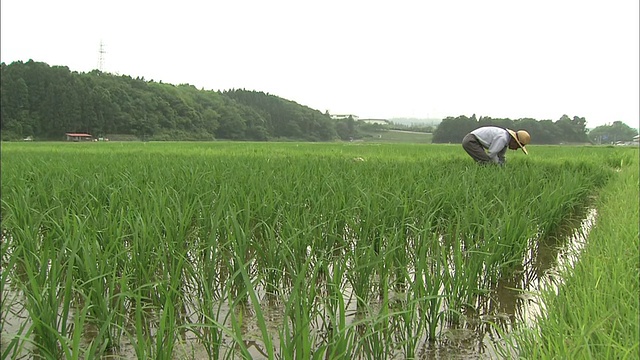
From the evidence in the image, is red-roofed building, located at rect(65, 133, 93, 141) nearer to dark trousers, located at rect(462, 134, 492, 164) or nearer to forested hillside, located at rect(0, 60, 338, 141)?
forested hillside, located at rect(0, 60, 338, 141)

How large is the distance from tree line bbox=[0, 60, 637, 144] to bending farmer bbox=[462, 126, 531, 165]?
26.1 metres

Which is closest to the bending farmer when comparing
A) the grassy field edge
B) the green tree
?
the grassy field edge

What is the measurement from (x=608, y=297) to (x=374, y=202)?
4.50 ft

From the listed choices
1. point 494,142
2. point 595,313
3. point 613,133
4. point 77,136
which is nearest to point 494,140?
point 494,142

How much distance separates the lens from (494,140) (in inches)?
223

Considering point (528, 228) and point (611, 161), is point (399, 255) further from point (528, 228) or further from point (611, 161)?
point (611, 161)

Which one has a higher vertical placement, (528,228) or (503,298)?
(528,228)

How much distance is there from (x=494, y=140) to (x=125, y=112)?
155ft

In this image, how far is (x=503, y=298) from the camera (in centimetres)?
183

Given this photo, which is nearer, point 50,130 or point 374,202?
point 374,202

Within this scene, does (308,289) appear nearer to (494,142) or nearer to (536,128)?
(494,142)

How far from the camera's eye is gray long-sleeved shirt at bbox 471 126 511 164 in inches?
217

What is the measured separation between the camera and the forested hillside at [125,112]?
1519 inches

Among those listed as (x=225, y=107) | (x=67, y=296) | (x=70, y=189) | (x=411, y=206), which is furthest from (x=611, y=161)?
(x=225, y=107)
